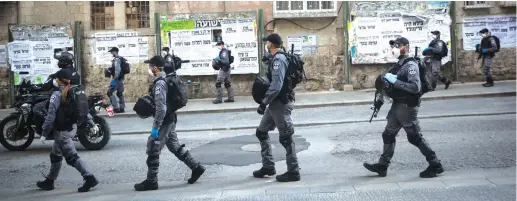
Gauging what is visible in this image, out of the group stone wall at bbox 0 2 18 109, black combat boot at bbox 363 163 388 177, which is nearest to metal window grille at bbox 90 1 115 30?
stone wall at bbox 0 2 18 109

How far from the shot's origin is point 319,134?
12.0 m

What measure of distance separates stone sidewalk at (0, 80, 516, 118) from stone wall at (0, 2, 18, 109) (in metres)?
0.65

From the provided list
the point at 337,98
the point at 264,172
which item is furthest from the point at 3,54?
the point at 264,172

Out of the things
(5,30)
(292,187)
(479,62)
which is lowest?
(292,187)

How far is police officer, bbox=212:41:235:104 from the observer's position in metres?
17.2

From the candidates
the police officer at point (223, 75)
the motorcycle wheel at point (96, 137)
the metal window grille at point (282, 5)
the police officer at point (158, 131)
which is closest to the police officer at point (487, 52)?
the metal window grille at point (282, 5)

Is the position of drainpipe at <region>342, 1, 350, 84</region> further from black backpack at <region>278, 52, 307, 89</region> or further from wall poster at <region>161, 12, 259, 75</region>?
black backpack at <region>278, 52, 307, 89</region>

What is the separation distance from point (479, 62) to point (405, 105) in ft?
39.4

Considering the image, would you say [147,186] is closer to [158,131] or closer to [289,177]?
[158,131]

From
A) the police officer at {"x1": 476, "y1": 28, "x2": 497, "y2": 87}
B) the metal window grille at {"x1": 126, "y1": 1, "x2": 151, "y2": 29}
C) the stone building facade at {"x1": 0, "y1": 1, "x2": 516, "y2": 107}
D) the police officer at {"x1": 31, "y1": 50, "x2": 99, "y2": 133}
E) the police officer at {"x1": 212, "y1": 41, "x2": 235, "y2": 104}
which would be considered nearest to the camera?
the police officer at {"x1": 31, "y1": 50, "x2": 99, "y2": 133}

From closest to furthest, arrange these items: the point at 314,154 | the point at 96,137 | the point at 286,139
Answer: the point at 286,139 < the point at 314,154 < the point at 96,137

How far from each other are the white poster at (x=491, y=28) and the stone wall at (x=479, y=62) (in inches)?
4.6

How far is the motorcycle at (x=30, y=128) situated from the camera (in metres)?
11.2

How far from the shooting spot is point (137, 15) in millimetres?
19031
